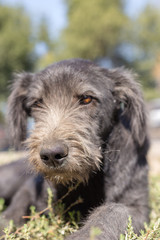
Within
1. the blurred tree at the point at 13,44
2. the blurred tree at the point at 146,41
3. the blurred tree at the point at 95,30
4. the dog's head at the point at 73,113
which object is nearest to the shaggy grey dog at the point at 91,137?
the dog's head at the point at 73,113

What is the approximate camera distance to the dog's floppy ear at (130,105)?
3.63m

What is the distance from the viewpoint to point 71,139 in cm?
271

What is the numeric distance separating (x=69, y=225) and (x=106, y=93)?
1.66m

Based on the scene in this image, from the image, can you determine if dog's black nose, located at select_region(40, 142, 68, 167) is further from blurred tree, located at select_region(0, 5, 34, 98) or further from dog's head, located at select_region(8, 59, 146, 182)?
blurred tree, located at select_region(0, 5, 34, 98)

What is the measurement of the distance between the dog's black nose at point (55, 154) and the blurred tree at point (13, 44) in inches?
1110

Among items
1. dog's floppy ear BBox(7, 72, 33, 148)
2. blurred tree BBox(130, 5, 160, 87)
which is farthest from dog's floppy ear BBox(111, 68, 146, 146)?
blurred tree BBox(130, 5, 160, 87)

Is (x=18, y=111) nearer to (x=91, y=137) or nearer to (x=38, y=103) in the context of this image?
(x=38, y=103)

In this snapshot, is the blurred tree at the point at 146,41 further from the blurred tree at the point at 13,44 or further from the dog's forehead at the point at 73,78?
the dog's forehead at the point at 73,78

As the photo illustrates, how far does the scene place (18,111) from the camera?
4.11 meters

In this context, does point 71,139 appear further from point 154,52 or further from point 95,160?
point 154,52

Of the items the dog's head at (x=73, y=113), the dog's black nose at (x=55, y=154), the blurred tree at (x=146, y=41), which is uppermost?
the blurred tree at (x=146, y=41)

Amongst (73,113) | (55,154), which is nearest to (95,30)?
(73,113)

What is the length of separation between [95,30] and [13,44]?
9506mm

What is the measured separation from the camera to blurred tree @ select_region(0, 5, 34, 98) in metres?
30.1
